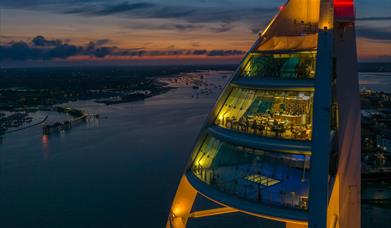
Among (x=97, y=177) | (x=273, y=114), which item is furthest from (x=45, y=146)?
(x=273, y=114)

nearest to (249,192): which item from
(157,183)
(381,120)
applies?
(157,183)

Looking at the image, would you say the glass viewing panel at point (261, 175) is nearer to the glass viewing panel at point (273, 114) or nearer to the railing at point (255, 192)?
the railing at point (255, 192)

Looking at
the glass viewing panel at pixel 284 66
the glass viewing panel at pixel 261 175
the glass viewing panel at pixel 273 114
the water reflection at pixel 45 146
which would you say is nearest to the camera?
the glass viewing panel at pixel 261 175

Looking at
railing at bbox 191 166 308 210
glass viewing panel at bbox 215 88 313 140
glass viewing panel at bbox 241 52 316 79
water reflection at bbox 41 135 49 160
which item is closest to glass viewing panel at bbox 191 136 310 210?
railing at bbox 191 166 308 210

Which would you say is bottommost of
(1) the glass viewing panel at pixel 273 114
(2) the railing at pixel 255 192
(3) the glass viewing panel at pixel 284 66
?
(2) the railing at pixel 255 192

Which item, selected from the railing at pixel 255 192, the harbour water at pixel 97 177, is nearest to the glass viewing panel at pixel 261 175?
the railing at pixel 255 192

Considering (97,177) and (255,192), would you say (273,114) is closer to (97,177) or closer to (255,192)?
(255,192)

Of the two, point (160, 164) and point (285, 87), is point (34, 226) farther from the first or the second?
point (285, 87)
